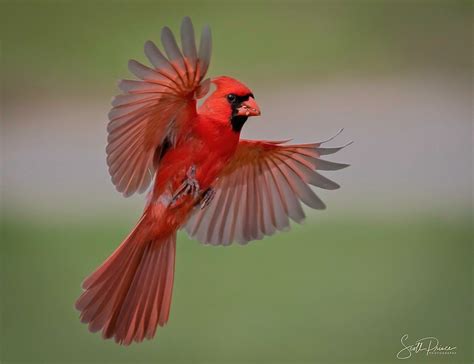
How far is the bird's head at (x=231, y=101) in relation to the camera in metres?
2.02

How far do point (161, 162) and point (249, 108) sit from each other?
0.30 m

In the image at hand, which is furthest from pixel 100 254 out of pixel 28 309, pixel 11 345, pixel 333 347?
pixel 333 347

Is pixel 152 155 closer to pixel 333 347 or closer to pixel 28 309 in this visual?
pixel 333 347

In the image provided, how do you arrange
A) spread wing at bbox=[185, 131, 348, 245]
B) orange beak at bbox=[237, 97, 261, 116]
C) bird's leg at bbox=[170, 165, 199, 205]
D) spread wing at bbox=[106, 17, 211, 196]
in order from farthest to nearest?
spread wing at bbox=[185, 131, 348, 245]
bird's leg at bbox=[170, 165, 199, 205]
orange beak at bbox=[237, 97, 261, 116]
spread wing at bbox=[106, 17, 211, 196]

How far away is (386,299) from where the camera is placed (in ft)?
14.0

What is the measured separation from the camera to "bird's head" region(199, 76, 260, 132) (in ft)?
6.62

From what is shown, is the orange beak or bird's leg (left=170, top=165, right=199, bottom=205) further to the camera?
bird's leg (left=170, top=165, right=199, bottom=205)
